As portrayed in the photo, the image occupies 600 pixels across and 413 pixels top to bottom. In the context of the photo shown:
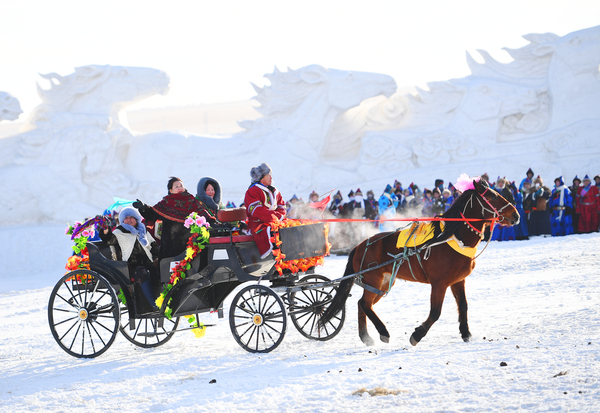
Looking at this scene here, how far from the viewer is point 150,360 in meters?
6.46

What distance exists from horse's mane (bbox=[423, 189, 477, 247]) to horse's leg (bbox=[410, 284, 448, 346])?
1.49 feet

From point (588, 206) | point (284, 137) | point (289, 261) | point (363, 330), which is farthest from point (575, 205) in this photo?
point (289, 261)

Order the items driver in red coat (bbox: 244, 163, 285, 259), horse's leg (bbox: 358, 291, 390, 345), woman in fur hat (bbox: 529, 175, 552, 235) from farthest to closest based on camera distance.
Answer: woman in fur hat (bbox: 529, 175, 552, 235) < driver in red coat (bbox: 244, 163, 285, 259) < horse's leg (bbox: 358, 291, 390, 345)

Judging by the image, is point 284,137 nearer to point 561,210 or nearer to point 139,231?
point 561,210

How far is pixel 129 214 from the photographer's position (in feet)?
23.7

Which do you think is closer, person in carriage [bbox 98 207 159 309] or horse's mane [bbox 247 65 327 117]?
person in carriage [bbox 98 207 159 309]

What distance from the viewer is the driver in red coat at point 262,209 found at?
21.8ft

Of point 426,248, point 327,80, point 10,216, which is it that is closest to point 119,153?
point 10,216

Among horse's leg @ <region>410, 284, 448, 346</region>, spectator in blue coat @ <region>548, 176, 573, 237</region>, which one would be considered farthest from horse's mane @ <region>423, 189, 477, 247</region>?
spectator in blue coat @ <region>548, 176, 573, 237</region>

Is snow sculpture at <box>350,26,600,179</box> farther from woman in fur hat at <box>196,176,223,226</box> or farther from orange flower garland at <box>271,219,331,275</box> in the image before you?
orange flower garland at <box>271,219,331,275</box>

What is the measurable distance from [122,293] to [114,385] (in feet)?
5.82

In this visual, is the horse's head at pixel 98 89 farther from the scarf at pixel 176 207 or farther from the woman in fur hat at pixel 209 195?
the scarf at pixel 176 207

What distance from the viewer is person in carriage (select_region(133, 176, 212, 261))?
6949mm

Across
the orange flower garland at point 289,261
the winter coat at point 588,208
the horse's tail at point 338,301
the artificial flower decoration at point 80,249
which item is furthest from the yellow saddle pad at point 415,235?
the winter coat at point 588,208
